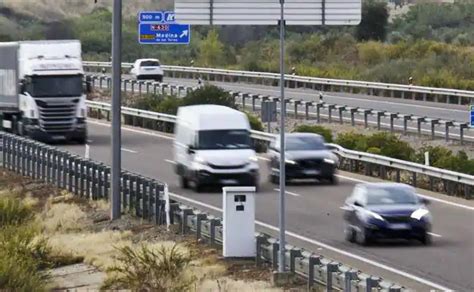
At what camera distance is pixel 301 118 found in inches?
2311

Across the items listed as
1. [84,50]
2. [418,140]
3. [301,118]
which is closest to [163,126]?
[301,118]

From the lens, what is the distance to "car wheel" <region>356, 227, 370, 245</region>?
28.0m

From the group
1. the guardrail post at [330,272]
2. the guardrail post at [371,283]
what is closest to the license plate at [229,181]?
the guardrail post at [330,272]

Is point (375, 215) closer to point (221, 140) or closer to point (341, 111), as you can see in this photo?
point (221, 140)

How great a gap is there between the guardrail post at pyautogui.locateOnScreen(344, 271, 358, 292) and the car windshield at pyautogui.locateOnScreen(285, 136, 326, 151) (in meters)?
19.4

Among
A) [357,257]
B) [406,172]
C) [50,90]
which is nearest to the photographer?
[357,257]

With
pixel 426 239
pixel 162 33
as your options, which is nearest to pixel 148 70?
pixel 162 33

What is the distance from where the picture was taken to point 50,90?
48.5 metres

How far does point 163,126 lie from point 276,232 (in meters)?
27.6

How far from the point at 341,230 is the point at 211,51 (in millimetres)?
61577

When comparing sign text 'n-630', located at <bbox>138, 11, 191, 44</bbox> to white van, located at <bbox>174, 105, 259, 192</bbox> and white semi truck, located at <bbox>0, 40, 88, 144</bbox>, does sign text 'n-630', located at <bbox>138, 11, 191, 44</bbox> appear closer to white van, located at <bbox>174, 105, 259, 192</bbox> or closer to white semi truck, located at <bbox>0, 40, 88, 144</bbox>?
white semi truck, located at <bbox>0, 40, 88, 144</bbox>

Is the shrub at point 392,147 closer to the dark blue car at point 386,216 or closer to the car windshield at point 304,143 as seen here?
the car windshield at point 304,143

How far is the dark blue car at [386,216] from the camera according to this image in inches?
1097

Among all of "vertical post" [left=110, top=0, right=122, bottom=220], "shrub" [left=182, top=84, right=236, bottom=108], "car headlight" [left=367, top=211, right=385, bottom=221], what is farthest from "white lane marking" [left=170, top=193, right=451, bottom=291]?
"shrub" [left=182, top=84, right=236, bottom=108]
